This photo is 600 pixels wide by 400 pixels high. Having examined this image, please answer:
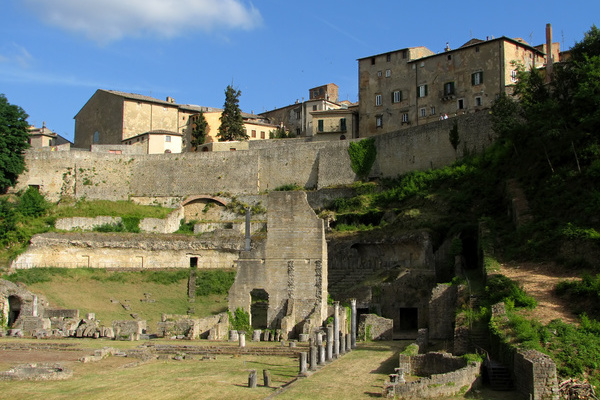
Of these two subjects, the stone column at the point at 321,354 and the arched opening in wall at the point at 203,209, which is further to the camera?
the arched opening in wall at the point at 203,209

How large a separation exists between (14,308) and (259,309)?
13571 mm

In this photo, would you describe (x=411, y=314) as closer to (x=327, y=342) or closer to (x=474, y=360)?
(x=327, y=342)

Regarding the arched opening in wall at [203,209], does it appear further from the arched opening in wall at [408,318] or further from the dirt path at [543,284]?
the dirt path at [543,284]

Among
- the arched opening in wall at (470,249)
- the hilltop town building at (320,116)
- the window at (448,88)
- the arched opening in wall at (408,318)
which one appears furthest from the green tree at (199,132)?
the arched opening in wall at (408,318)

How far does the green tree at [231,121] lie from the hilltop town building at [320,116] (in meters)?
7.43

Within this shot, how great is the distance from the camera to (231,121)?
72312mm

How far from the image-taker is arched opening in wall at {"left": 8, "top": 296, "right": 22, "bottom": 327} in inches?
1499

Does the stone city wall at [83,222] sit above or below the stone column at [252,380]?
above

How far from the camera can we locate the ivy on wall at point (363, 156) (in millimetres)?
56469

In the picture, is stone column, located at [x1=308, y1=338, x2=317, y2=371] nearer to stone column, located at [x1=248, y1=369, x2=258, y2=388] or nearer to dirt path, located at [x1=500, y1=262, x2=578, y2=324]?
stone column, located at [x1=248, y1=369, x2=258, y2=388]

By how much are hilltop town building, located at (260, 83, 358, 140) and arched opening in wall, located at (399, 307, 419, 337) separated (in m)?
32.1

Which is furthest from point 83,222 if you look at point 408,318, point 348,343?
point 348,343

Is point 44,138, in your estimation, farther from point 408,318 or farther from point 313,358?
point 313,358

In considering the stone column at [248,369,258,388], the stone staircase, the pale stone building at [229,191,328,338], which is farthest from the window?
the stone column at [248,369,258,388]
